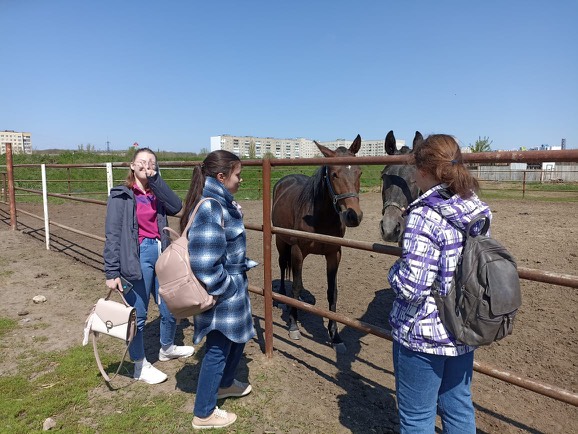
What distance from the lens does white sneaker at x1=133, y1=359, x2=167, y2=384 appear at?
9.07 ft

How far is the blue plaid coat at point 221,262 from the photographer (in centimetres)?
186

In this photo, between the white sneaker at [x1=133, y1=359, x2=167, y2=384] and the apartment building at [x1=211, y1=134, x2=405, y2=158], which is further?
the apartment building at [x1=211, y1=134, x2=405, y2=158]

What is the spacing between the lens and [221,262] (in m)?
1.99

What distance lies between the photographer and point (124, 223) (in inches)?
103

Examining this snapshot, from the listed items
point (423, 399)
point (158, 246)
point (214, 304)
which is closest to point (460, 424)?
point (423, 399)

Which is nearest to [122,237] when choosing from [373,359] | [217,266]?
[217,266]

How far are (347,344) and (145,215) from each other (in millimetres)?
2193

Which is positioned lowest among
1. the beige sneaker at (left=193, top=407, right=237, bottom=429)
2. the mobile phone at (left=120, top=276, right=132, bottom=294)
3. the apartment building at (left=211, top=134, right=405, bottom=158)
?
the beige sneaker at (left=193, top=407, right=237, bottom=429)

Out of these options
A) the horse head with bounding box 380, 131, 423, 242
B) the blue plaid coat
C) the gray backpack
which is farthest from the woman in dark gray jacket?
the gray backpack

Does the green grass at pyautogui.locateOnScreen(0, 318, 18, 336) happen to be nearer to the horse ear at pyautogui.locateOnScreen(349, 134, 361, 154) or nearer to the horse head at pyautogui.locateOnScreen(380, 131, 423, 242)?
the horse head at pyautogui.locateOnScreen(380, 131, 423, 242)

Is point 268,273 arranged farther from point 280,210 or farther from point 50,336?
point 50,336

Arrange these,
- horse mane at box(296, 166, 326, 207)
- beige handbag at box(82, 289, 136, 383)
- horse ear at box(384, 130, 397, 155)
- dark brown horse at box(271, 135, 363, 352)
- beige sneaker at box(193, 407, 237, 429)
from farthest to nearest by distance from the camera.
A: horse mane at box(296, 166, 326, 207), horse ear at box(384, 130, 397, 155), dark brown horse at box(271, 135, 363, 352), beige handbag at box(82, 289, 136, 383), beige sneaker at box(193, 407, 237, 429)

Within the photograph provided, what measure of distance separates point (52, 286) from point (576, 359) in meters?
5.88

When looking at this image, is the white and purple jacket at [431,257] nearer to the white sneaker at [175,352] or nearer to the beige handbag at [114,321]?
the beige handbag at [114,321]
